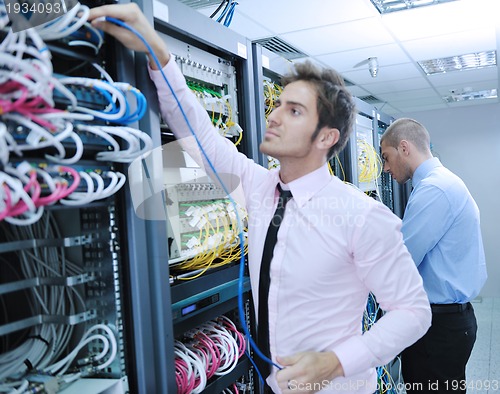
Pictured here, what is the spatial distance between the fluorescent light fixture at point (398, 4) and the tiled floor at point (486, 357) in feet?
9.01

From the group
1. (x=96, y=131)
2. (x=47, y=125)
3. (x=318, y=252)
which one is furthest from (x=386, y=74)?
(x=47, y=125)

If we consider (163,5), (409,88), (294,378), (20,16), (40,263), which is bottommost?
(294,378)

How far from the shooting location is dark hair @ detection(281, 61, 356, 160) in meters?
1.39

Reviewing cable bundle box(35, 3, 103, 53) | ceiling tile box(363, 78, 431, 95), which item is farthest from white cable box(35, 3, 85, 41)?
ceiling tile box(363, 78, 431, 95)

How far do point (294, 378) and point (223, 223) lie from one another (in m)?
0.61

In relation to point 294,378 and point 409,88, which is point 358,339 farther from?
point 409,88

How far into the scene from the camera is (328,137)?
4.68 ft

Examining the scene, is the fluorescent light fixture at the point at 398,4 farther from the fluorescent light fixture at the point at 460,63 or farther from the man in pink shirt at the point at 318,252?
the man in pink shirt at the point at 318,252

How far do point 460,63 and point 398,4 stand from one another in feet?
6.29

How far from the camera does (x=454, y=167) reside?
22.3 feet

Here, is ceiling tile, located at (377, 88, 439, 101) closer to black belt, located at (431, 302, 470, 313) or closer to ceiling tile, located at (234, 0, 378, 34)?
ceiling tile, located at (234, 0, 378, 34)

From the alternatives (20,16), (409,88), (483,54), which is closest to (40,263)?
(20,16)

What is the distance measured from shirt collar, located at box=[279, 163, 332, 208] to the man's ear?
0.30 ft

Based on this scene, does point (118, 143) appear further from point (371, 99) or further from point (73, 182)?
point (371, 99)
